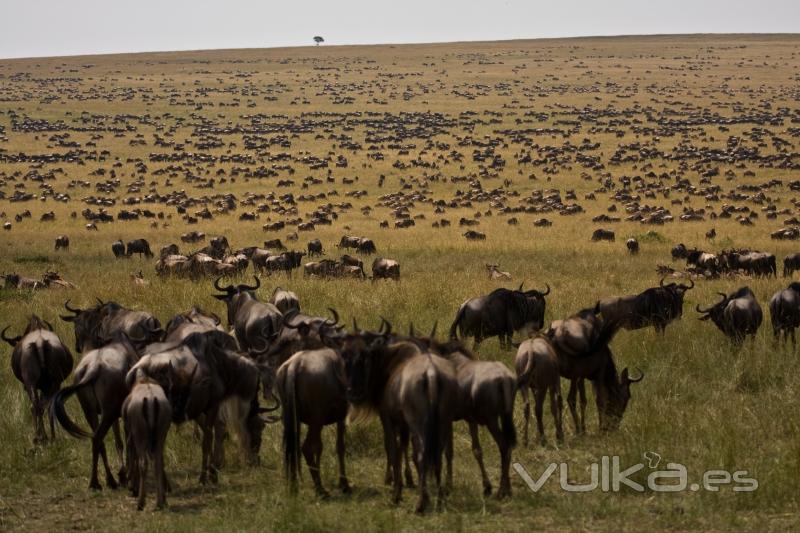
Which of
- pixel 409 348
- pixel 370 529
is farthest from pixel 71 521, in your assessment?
pixel 409 348

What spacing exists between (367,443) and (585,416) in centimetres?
259

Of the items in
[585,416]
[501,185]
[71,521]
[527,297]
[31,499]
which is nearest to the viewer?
[71,521]

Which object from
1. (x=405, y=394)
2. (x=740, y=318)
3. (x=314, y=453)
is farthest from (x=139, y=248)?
(x=405, y=394)

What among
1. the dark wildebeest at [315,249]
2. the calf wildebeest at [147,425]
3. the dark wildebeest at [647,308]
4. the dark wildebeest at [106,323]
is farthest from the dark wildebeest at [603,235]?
the calf wildebeest at [147,425]

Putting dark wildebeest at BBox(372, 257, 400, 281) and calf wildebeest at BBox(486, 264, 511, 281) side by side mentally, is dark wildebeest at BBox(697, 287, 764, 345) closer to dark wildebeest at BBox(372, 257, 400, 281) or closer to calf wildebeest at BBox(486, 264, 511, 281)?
calf wildebeest at BBox(486, 264, 511, 281)

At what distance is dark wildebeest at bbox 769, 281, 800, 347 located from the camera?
530 inches

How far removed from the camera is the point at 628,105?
93938mm

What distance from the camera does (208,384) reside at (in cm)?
842

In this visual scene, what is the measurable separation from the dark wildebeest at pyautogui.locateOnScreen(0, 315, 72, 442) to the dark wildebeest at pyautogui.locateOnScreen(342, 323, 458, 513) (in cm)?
361

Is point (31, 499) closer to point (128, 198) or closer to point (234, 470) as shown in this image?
point (234, 470)

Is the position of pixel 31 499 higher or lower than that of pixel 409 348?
lower

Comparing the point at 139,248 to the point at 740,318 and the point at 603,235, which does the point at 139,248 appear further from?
the point at 740,318

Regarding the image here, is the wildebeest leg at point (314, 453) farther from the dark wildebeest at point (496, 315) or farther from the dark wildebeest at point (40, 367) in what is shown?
the dark wildebeest at point (496, 315)

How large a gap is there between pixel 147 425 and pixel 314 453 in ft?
4.73
